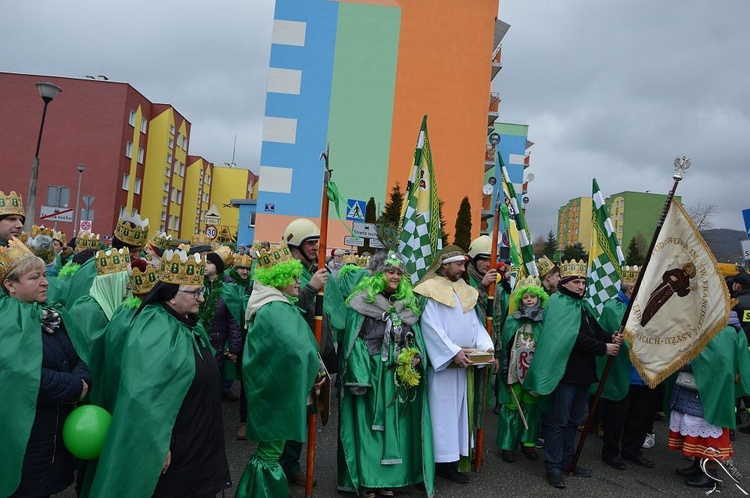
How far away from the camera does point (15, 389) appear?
9.30 ft

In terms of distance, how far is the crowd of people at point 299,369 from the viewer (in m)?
3.03

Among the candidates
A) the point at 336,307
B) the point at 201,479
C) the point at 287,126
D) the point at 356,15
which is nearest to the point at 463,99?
the point at 356,15

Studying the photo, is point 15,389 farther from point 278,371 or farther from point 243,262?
point 243,262

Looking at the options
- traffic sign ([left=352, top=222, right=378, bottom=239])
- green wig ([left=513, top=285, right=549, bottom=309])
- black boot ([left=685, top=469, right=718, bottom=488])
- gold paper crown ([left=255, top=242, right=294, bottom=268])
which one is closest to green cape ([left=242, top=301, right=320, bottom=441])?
gold paper crown ([left=255, top=242, right=294, bottom=268])

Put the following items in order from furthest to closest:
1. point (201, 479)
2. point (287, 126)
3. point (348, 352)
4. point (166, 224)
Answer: point (166, 224) → point (287, 126) → point (348, 352) → point (201, 479)

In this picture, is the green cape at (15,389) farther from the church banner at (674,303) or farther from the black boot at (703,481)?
the black boot at (703,481)

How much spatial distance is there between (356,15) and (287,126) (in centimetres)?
634

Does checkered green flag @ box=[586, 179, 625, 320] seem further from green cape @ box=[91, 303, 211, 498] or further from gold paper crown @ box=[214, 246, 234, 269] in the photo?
green cape @ box=[91, 303, 211, 498]

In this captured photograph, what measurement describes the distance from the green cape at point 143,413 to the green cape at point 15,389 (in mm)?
384

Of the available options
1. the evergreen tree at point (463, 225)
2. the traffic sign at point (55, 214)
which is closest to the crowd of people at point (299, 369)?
the traffic sign at point (55, 214)

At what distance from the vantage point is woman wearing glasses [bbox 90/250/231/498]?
2.99 meters

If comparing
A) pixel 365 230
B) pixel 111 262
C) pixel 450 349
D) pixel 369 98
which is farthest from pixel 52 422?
pixel 369 98

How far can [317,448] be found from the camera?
6227 millimetres

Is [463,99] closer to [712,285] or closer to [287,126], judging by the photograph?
[287,126]
